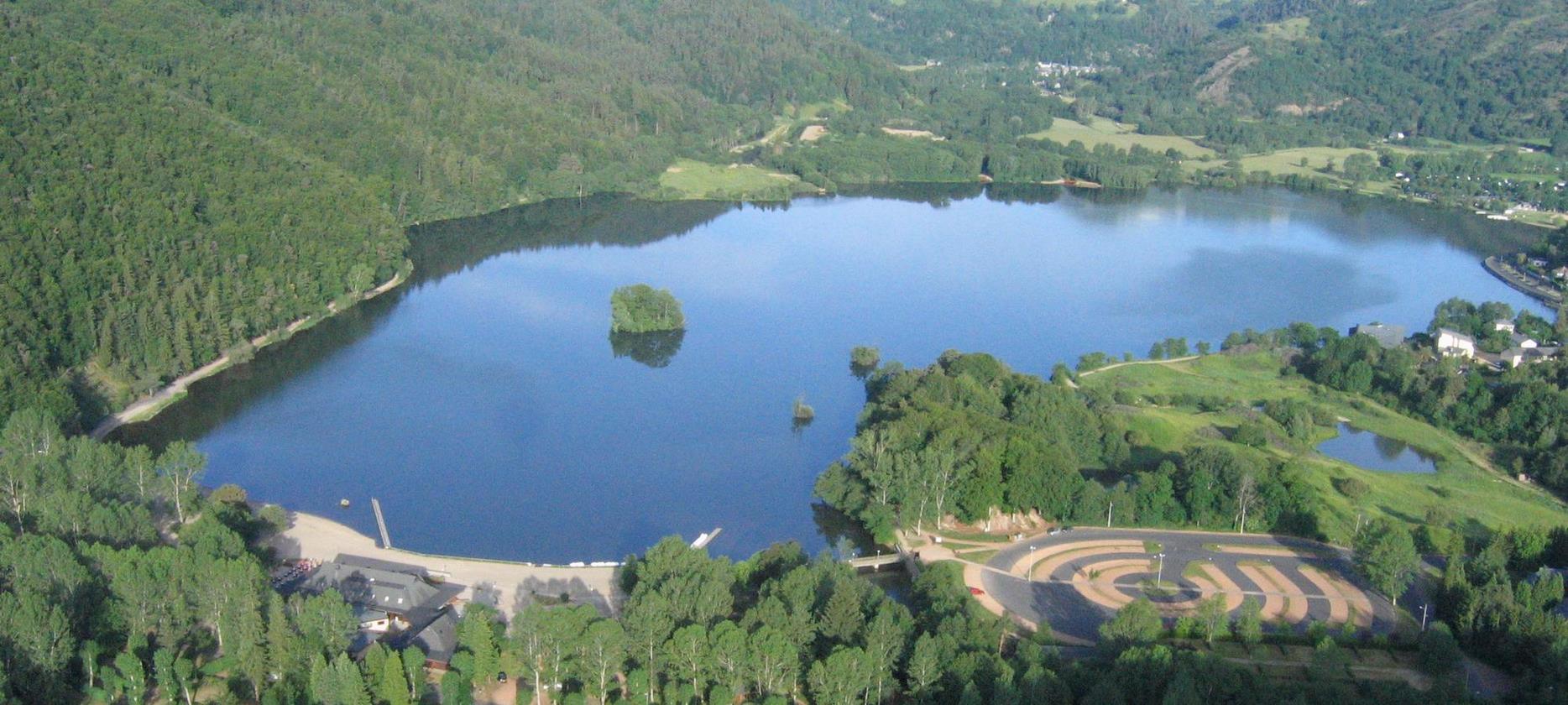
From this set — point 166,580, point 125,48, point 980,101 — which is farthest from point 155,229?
point 980,101

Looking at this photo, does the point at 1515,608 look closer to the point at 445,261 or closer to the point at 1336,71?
the point at 445,261

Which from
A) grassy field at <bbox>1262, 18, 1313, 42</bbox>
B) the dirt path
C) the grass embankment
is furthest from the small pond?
grassy field at <bbox>1262, 18, 1313, 42</bbox>

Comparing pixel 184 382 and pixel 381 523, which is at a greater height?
pixel 184 382

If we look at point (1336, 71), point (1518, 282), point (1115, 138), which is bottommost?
point (1518, 282)

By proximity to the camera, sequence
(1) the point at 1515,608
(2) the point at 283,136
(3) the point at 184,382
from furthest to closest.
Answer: (2) the point at 283,136, (3) the point at 184,382, (1) the point at 1515,608

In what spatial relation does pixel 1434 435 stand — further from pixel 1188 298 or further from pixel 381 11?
pixel 381 11

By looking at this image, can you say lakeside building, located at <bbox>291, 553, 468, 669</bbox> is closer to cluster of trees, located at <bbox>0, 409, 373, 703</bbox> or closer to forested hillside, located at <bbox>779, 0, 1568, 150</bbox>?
cluster of trees, located at <bbox>0, 409, 373, 703</bbox>

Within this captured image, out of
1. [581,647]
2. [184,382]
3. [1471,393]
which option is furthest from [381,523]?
[1471,393]
